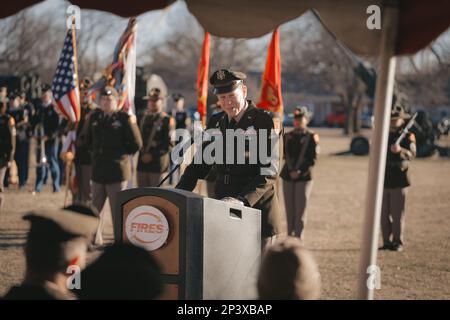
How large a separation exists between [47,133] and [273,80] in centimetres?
609

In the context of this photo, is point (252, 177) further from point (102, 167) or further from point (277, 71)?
point (277, 71)

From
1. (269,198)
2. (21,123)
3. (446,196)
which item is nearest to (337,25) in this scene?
(269,198)

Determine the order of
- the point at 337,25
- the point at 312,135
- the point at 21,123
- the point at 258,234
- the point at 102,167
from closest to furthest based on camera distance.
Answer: the point at 337,25 < the point at 258,234 < the point at 102,167 < the point at 312,135 < the point at 21,123

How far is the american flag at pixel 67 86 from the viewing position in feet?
27.9

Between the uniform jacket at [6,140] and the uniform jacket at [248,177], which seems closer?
the uniform jacket at [248,177]

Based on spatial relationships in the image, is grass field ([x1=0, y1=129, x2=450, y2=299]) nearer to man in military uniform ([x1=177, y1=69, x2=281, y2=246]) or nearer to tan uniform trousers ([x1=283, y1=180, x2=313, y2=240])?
tan uniform trousers ([x1=283, y1=180, x2=313, y2=240])

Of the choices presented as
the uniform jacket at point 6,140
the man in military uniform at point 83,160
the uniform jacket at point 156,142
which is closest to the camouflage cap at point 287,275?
the man in military uniform at point 83,160

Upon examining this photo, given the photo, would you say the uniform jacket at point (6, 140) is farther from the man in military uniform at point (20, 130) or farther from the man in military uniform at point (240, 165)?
the man in military uniform at point (240, 165)

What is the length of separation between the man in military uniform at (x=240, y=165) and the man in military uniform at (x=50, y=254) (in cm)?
169

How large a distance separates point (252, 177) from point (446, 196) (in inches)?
445

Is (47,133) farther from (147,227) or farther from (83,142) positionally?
(147,227)

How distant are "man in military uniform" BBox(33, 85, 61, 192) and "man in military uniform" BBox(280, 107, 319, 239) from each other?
604 centimetres

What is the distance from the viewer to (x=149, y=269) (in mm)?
2416

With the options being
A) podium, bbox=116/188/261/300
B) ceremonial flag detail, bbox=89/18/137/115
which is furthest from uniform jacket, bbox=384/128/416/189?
podium, bbox=116/188/261/300
